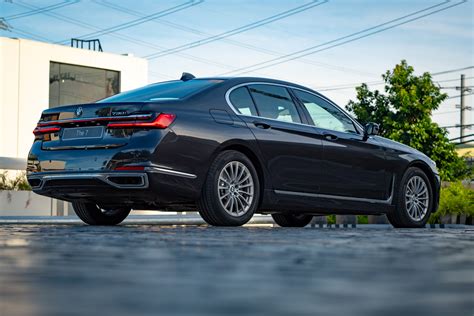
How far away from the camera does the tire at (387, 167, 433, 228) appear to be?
10.9 m

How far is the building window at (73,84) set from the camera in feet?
133

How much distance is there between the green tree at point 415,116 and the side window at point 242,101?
46.1m

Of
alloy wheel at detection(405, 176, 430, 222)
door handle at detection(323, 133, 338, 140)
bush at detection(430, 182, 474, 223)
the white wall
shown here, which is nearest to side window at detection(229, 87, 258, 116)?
door handle at detection(323, 133, 338, 140)

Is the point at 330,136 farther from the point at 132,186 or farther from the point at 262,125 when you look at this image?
the point at 132,186

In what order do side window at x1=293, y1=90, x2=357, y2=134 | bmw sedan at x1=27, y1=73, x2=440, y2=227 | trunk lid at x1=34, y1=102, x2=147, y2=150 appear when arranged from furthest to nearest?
side window at x1=293, y1=90, x2=357, y2=134
trunk lid at x1=34, y1=102, x2=147, y2=150
bmw sedan at x1=27, y1=73, x2=440, y2=227

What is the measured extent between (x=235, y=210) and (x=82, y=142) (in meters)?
1.57

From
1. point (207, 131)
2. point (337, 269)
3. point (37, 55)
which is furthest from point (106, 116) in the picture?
point (37, 55)

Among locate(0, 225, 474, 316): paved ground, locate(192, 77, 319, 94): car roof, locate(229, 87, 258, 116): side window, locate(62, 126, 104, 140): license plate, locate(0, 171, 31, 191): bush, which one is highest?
locate(192, 77, 319, 94): car roof

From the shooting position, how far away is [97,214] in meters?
10.1

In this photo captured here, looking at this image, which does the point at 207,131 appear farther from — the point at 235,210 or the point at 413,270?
the point at 413,270

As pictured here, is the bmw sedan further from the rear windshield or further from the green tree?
the green tree

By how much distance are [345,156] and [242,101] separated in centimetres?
153

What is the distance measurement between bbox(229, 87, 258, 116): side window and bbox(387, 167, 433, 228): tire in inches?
97.1

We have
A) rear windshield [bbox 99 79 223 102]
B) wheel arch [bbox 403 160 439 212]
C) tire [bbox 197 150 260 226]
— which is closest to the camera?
tire [bbox 197 150 260 226]
